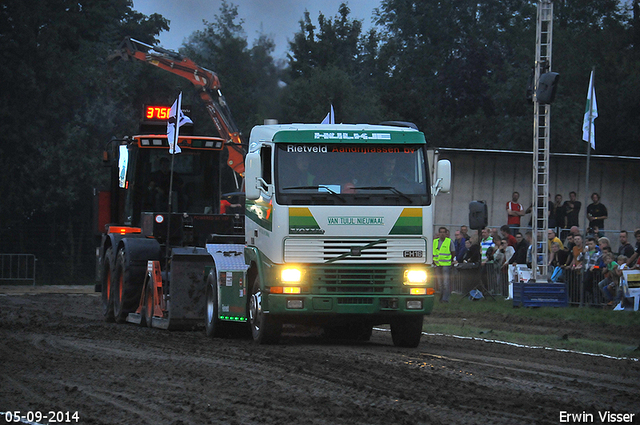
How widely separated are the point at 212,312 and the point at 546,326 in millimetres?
6524

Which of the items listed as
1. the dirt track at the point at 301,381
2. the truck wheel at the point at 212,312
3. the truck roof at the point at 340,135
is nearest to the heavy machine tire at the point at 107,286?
the truck wheel at the point at 212,312

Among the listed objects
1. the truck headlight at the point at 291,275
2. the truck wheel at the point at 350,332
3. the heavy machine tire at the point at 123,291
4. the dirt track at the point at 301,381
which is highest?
the truck headlight at the point at 291,275

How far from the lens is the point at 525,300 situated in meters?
20.6

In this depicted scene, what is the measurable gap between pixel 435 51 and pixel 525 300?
4452 centimetres

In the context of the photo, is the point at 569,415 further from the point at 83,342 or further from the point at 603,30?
the point at 603,30

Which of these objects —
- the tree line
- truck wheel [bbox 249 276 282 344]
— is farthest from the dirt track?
the tree line

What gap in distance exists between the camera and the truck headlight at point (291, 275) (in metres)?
12.8

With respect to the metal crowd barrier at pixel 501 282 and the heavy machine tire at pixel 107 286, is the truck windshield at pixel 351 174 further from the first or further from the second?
the metal crowd barrier at pixel 501 282

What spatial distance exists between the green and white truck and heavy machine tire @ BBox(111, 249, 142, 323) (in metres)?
4.88

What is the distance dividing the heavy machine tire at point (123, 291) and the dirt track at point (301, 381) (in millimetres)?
3000

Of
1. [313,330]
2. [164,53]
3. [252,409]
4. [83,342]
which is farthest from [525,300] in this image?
[164,53]

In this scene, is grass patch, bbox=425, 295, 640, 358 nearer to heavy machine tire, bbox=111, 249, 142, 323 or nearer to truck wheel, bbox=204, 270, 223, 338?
truck wheel, bbox=204, 270, 223, 338

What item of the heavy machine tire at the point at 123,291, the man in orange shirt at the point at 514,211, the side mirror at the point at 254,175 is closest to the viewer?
the side mirror at the point at 254,175

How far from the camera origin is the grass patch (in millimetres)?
14438
